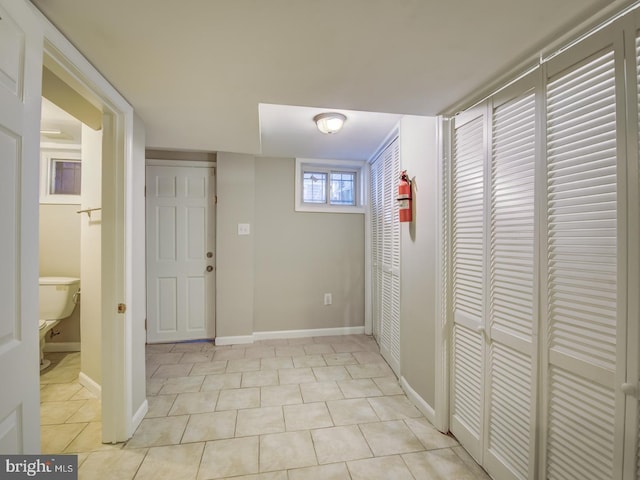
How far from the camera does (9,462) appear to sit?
0.80 meters

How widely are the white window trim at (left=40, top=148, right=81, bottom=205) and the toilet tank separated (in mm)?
827

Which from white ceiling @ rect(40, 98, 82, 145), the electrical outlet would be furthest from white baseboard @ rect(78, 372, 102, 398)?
white ceiling @ rect(40, 98, 82, 145)

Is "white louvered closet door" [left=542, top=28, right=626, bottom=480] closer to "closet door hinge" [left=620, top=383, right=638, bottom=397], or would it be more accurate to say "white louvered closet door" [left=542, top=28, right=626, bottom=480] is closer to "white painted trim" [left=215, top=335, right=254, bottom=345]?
"closet door hinge" [left=620, top=383, right=638, bottom=397]

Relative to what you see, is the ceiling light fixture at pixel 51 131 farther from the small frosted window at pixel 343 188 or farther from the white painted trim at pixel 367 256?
the white painted trim at pixel 367 256

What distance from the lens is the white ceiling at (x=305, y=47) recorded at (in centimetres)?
99

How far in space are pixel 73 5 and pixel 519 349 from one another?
223 cm

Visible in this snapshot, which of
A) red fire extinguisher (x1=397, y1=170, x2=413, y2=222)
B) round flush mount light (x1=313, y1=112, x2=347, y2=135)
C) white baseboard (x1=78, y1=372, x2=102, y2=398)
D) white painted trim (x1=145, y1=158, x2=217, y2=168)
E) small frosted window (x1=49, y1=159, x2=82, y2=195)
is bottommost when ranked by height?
white baseboard (x1=78, y1=372, x2=102, y2=398)

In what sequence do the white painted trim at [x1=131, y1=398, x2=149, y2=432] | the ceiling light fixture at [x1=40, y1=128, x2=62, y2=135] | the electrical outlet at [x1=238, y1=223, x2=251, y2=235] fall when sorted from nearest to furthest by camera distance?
the white painted trim at [x1=131, y1=398, x2=149, y2=432]
the ceiling light fixture at [x1=40, y1=128, x2=62, y2=135]
the electrical outlet at [x1=238, y1=223, x2=251, y2=235]

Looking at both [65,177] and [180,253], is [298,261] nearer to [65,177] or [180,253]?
[180,253]

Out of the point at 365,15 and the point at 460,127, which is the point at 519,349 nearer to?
the point at 460,127

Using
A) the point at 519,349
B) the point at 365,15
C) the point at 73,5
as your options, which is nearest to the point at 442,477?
the point at 519,349

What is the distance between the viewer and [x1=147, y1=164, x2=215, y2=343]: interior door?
326 cm

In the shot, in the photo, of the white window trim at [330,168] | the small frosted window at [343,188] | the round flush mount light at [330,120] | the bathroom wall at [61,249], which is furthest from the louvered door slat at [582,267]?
the bathroom wall at [61,249]

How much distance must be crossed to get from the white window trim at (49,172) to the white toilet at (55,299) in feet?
2.71
